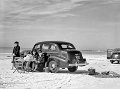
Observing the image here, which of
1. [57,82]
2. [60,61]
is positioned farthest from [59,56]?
[57,82]

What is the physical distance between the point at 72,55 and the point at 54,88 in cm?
646

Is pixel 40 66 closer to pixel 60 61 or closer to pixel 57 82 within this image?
pixel 60 61

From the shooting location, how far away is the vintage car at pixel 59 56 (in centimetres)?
1698

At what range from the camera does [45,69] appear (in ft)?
59.5

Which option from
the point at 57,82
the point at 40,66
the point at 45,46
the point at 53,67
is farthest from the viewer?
the point at 45,46

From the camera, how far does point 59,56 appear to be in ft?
57.0

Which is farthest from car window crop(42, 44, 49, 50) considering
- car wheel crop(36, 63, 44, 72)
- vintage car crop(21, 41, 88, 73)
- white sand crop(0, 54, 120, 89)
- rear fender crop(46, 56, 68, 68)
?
white sand crop(0, 54, 120, 89)

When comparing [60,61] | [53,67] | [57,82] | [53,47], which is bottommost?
[57,82]

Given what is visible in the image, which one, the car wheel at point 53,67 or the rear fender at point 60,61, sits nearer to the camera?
the rear fender at point 60,61

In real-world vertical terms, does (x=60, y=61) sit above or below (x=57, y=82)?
above

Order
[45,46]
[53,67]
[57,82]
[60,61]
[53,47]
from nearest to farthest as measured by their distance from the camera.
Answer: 1. [57,82]
2. [60,61]
3. [53,67]
4. [53,47]
5. [45,46]

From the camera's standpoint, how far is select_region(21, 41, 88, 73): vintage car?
17.0 meters

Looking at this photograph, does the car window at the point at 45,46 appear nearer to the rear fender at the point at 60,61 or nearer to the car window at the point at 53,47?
the car window at the point at 53,47

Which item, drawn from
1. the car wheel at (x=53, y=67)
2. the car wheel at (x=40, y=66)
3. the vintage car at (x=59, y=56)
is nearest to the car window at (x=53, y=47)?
the vintage car at (x=59, y=56)
